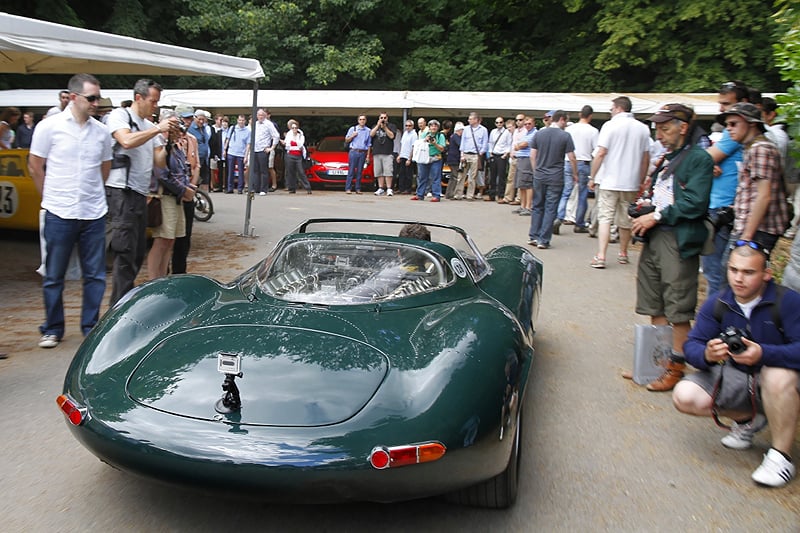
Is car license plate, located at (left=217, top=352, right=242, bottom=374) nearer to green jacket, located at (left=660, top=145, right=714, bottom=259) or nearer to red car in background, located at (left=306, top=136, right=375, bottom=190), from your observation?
green jacket, located at (left=660, top=145, right=714, bottom=259)

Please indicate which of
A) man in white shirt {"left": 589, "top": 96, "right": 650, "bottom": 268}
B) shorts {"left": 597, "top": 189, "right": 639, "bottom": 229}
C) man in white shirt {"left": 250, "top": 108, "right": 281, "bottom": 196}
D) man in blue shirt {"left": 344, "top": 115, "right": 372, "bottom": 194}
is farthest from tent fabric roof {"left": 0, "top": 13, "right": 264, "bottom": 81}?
man in blue shirt {"left": 344, "top": 115, "right": 372, "bottom": 194}

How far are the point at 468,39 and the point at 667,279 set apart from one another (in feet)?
76.4

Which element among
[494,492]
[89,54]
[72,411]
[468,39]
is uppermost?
[468,39]

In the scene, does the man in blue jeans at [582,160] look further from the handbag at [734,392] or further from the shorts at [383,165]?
the handbag at [734,392]

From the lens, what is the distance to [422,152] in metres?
16.5

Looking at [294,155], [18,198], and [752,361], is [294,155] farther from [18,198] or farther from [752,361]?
[752,361]

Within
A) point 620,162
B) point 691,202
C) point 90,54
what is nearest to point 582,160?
point 620,162

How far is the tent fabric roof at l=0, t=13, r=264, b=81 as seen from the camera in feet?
20.1

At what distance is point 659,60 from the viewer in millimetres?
23297

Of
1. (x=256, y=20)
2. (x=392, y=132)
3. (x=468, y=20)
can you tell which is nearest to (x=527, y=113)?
(x=392, y=132)

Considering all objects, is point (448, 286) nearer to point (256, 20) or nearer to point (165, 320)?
point (165, 320)

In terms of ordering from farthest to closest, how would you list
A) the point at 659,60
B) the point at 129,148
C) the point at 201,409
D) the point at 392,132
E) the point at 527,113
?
1. the point at 659,60
2. the point at 527,113
3. the point at 392,132
4. the point at 129,148
5. the point at 201,409

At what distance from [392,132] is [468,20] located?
10714mm

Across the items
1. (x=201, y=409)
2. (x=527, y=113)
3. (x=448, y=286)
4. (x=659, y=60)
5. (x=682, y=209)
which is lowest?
(x=201, y=409)
